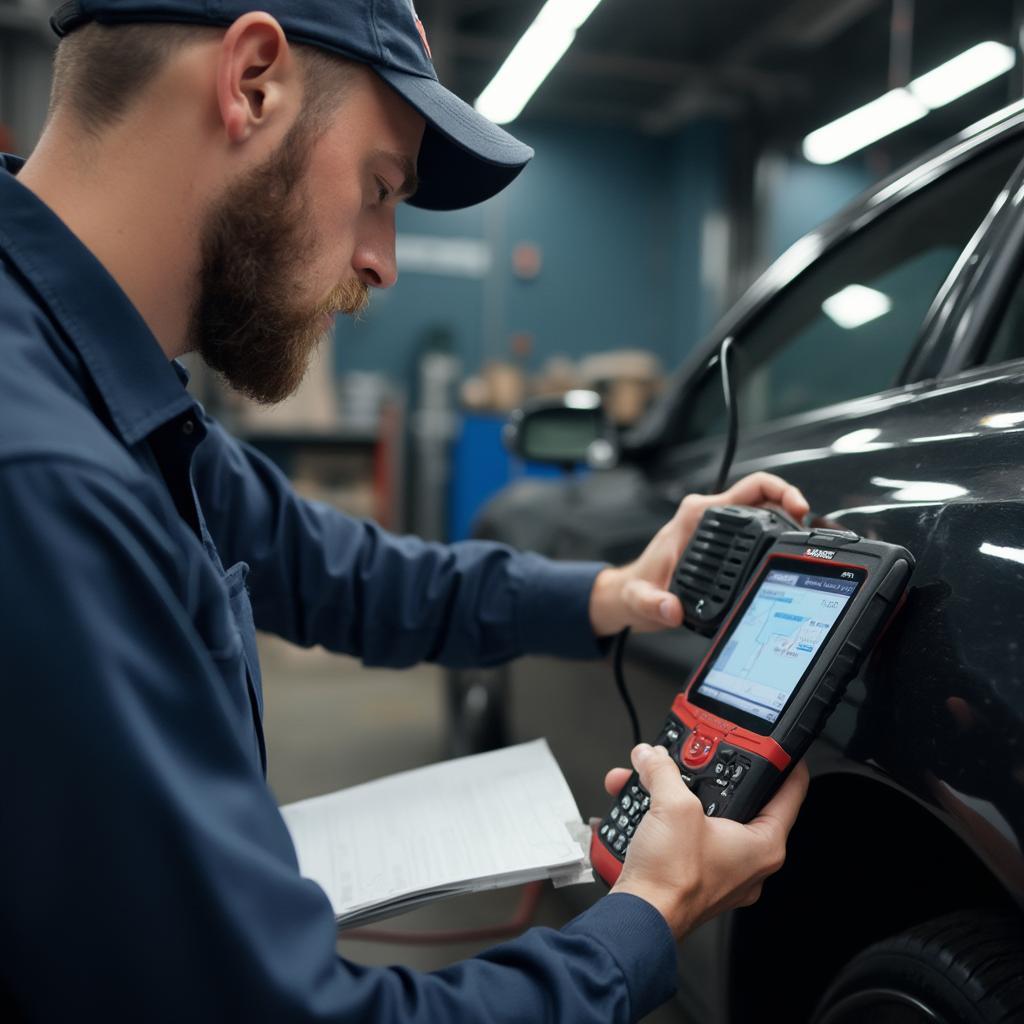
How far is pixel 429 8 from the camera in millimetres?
6070

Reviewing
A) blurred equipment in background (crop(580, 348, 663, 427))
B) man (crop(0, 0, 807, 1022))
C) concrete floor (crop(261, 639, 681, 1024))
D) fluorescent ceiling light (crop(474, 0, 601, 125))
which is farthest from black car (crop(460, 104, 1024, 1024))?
blurred equipment in background (crop(580, 348, 663, 427))

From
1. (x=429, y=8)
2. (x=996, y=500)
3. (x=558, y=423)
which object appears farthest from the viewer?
(x=429, y=8)

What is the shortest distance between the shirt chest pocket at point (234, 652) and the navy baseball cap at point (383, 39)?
46 cm

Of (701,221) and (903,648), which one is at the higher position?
(701,221)

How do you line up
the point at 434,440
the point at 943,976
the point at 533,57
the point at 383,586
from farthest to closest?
the point at 434,440 < the point at 533,57 < the point at 383,586 < the point at 943,976

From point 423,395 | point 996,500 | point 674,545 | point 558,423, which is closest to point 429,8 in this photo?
point 423,395

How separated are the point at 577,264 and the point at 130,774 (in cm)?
693

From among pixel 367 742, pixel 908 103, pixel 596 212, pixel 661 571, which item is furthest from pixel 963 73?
pixel 661 571

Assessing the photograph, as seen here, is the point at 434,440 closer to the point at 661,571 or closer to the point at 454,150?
the point at 661,571

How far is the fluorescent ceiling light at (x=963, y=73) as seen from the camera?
5000 mm

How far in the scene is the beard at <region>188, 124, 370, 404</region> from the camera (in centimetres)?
81

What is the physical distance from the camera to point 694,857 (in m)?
0.75

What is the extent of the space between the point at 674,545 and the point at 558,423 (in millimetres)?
766

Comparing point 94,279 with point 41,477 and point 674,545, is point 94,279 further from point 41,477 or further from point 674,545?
point 674,545
